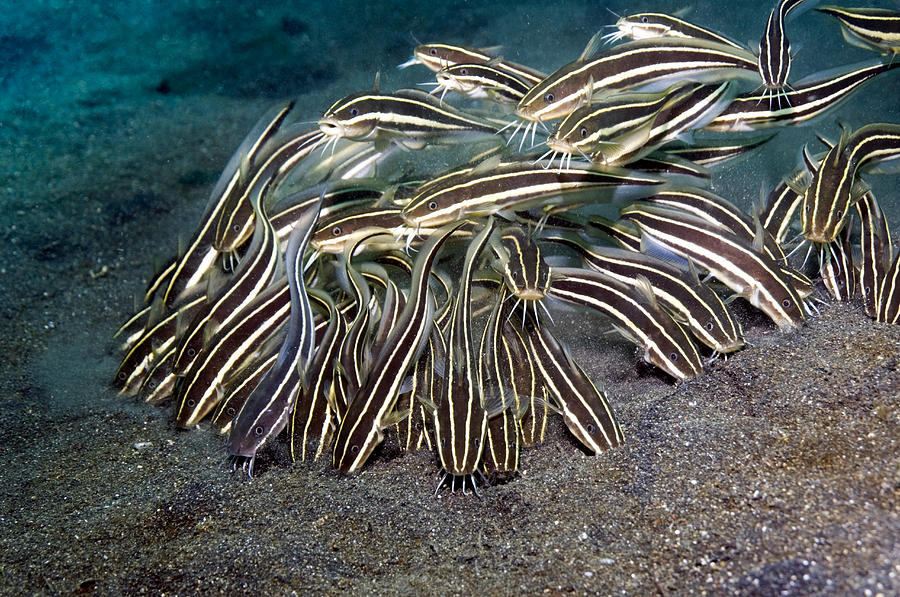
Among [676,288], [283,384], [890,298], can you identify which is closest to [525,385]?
[676,288]

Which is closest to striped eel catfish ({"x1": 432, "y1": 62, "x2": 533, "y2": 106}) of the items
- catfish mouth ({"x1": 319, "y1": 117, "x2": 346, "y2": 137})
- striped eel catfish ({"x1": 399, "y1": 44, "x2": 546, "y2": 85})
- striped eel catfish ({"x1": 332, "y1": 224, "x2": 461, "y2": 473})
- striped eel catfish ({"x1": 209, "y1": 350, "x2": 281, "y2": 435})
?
striped eel catfish ({"x1": 399, "y1": 44, "x2": 546, "y2": 85})

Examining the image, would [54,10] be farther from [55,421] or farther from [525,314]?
[525,314]

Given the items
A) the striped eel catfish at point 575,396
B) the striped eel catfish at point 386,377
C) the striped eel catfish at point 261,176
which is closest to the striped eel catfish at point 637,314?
the striped eel catfish at point 575,396

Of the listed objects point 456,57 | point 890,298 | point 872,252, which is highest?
point 456,57

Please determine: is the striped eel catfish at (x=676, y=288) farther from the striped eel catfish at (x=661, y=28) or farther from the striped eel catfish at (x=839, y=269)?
the striped eel catfish at (x=661, y=28)

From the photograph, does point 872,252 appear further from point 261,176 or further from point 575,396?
point 261,176

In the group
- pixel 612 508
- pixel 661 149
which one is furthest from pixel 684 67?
pixel 612 508
